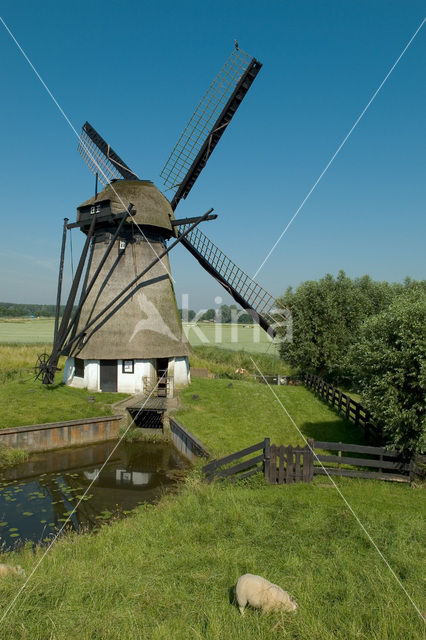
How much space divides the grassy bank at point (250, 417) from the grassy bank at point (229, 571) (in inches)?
196

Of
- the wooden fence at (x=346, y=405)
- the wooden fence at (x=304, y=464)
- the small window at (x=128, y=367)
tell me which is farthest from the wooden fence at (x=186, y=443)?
the wooden fence at (x=346, y=405)

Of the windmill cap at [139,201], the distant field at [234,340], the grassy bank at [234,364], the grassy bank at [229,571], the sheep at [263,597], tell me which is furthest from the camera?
the distant field at [234,340]

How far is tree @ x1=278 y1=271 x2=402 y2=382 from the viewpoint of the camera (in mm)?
25859

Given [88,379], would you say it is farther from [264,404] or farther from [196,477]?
[196,477]

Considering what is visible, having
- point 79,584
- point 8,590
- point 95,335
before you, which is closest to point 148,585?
point 79,584

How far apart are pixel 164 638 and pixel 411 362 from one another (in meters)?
9.06

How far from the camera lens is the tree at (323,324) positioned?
25859 mm

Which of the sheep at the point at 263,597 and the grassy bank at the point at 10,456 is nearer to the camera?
the sheep at the point at 263,597

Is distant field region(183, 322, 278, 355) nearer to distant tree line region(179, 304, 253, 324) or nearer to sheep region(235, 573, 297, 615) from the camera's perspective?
distant tree line region(179, 304, 253, 324)

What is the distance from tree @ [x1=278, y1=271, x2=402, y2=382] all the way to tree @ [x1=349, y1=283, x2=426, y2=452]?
43.4 ft

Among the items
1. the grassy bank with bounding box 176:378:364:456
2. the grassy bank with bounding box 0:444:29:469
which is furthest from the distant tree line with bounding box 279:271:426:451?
the grassy bank with bounding box 0:444:29:469

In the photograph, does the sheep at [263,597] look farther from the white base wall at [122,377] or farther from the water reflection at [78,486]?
the white base wall at [122,377]

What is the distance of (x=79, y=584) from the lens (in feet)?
19.8

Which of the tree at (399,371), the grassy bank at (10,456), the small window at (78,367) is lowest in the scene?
the grassy bank at (10,456)
